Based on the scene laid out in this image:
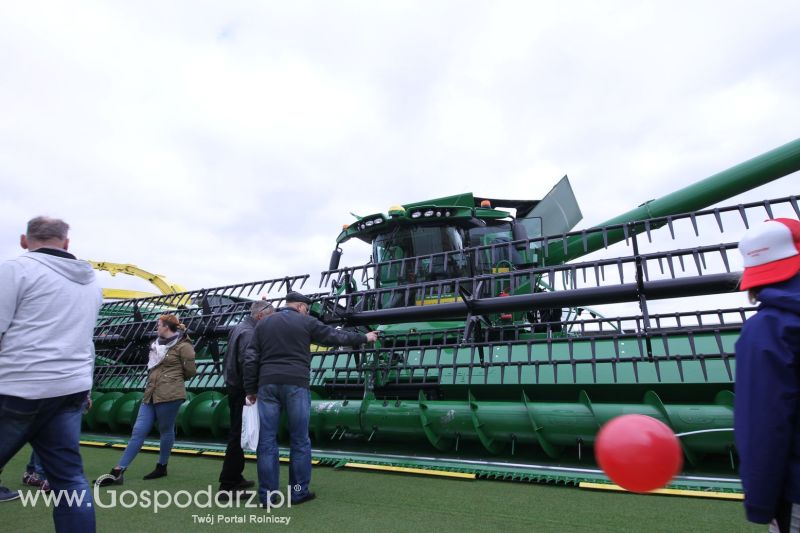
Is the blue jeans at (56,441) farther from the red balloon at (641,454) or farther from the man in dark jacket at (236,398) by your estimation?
the red balloon at (641,454)

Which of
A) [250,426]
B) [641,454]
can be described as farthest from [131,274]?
[641,454]

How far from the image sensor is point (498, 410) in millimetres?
4816

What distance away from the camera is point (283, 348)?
155 inches

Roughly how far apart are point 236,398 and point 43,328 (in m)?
2.10

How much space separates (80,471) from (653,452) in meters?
2.50

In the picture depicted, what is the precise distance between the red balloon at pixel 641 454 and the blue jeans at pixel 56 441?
228cm

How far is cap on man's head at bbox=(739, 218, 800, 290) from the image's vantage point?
1.47 m

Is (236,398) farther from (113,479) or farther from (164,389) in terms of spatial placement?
(113,479)

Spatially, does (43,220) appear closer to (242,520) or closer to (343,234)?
(242,520)

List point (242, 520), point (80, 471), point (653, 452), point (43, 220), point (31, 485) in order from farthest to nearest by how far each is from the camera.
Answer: point (31, 485) → point (242, 520) → point (43, 220) → point (80, 471) → point (653, 452)

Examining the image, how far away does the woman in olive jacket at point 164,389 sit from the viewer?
4703 mm

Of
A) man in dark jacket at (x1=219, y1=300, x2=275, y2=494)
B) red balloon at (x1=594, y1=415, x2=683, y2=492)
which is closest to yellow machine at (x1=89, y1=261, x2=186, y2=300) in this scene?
man in dark jacket at (x1=219, y1=300, x2=275, y2=494)

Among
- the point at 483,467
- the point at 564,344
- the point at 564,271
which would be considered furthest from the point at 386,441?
the point at 564,271

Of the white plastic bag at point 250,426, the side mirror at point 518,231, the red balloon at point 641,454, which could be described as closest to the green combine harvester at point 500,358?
the side mirror at point 518,231
